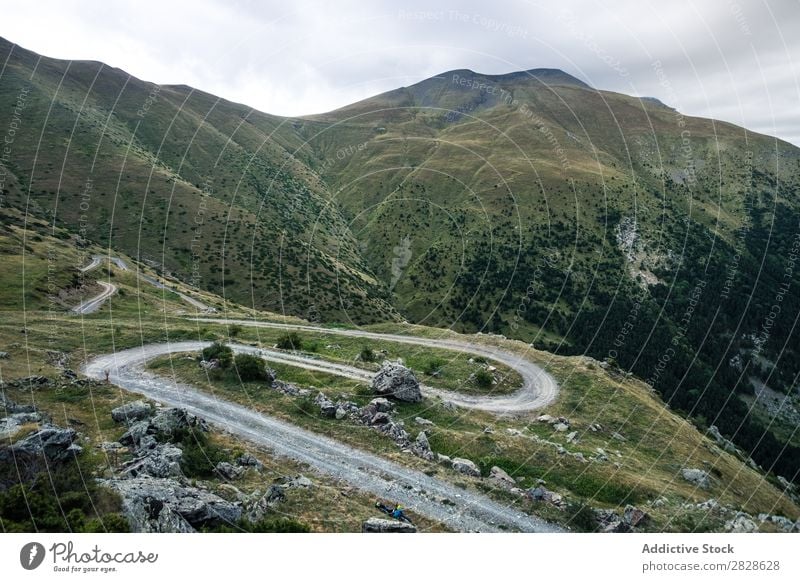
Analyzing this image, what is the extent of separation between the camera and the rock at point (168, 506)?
15578 millimetres

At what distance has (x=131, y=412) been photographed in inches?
1016

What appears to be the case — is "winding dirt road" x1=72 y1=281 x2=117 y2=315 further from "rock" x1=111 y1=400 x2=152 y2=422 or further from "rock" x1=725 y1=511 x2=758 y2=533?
"rock" x1=725 y1=511 x2=758 y2=533

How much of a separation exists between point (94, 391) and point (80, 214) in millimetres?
86900

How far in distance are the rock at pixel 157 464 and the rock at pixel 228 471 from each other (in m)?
1.96

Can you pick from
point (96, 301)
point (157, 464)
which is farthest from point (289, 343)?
point (96, 301)

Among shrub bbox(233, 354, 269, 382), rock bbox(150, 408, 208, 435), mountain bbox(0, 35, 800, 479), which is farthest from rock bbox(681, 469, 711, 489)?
mountain bbox(0, 35, 800, 479)

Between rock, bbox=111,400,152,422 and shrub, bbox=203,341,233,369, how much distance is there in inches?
402

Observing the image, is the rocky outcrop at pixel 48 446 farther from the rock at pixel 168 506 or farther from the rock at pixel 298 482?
the rock at pixel 298 482

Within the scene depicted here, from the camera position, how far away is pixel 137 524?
15234 mm

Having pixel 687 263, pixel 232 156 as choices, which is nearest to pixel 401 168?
pixel 232 156

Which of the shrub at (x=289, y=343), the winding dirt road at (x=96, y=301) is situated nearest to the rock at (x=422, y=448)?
the shrub at (x=289, y=343)
